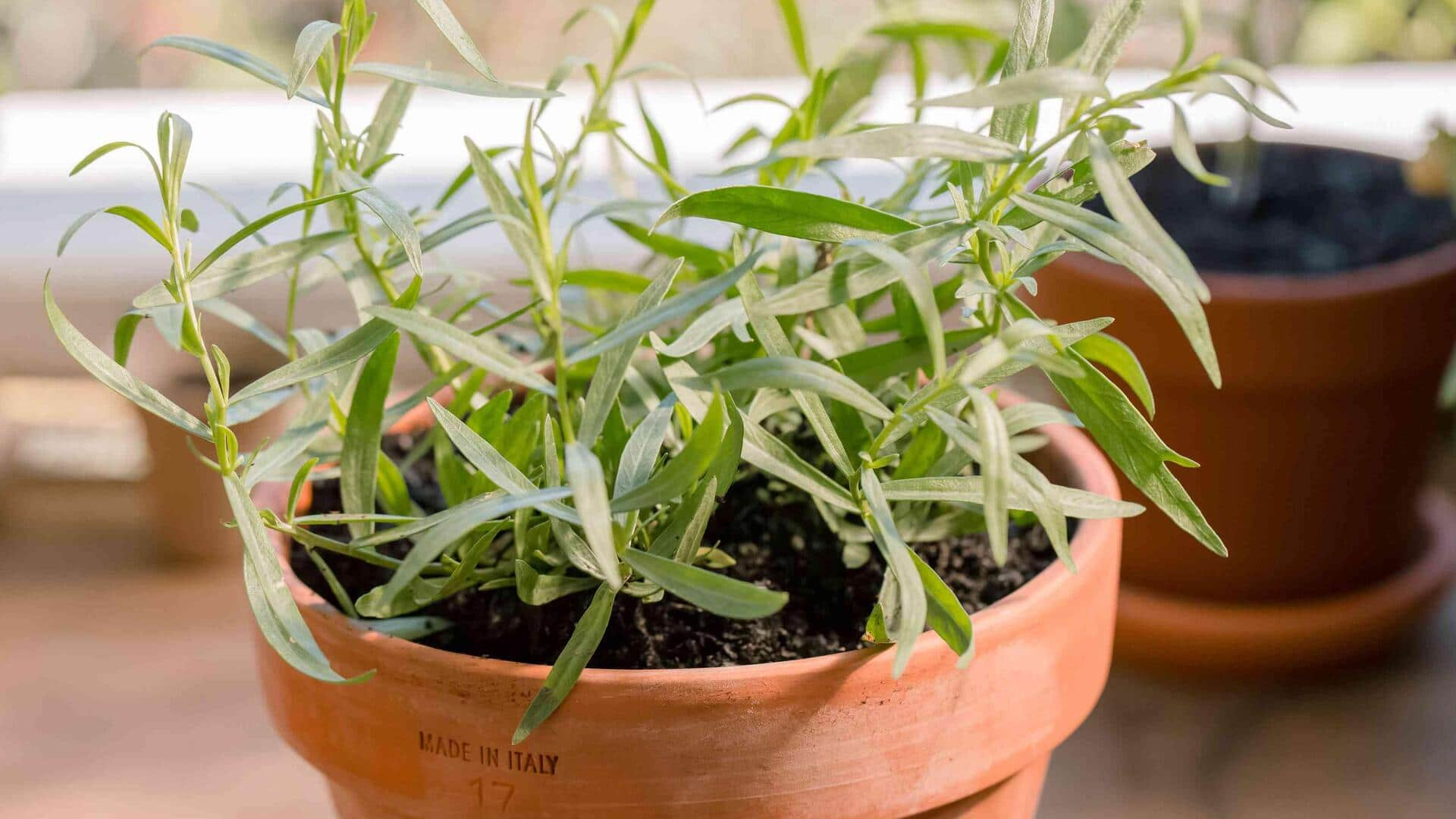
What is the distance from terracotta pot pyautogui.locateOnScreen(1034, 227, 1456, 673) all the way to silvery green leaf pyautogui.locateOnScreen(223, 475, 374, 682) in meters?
0.47

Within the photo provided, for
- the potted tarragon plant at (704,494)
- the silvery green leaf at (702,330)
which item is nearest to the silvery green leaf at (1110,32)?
the potted tarragon plant at (704,494)

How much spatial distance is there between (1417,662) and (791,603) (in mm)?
556

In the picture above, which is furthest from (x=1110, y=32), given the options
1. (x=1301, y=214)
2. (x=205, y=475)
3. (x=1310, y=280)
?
(x=205, y=475)

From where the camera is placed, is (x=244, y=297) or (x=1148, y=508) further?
(x=244, y=297)

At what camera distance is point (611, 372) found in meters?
0.33

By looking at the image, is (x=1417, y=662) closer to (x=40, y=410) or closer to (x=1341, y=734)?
(x=1341, y=734)

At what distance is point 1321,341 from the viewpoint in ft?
2.18

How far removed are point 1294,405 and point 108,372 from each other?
57cm

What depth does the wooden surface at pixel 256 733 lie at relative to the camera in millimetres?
703

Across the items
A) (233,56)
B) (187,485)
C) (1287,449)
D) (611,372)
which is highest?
(233,56)

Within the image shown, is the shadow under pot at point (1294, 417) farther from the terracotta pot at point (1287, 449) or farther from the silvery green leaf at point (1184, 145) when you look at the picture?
the silvery green leaf at point (1184, 145)

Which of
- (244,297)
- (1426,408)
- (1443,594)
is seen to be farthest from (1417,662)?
(244,297)

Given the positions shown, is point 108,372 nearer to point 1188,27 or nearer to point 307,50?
point 307,50

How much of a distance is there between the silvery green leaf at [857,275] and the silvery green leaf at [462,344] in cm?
6
